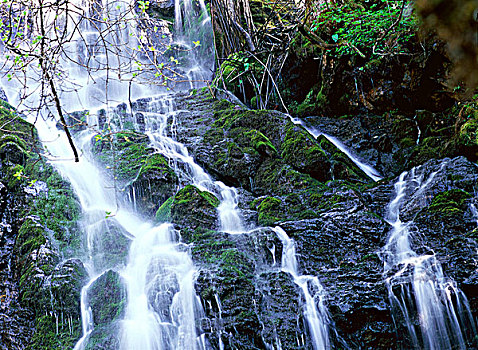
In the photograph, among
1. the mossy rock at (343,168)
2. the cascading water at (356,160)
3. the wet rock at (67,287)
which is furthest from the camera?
the cascading water at (356,160)

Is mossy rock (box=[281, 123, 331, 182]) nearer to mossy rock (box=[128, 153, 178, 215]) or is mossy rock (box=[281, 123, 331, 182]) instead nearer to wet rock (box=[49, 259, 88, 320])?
mossy rock (box=[128, 153, 178, 215])

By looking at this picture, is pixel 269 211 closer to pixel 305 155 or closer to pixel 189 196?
pixel 189 196

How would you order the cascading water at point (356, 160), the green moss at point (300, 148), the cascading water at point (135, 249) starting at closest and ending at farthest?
the cascading water at point (135, 249)
the green moss at point (300, 148)
the cascading water at point (356, 160)

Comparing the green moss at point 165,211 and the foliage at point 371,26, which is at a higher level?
the foliage at point 371,26

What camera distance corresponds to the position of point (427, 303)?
183 inches

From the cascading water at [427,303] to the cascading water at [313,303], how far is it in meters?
0.90

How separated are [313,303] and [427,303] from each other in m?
1.42

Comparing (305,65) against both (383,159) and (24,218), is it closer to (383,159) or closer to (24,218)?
(383,159)

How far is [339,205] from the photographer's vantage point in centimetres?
646

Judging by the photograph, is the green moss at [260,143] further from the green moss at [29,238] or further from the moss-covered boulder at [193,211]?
the green moss at [29,238]

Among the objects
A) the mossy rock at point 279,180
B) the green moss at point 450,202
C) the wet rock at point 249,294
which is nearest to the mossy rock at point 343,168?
the mossy rock at point 279,180

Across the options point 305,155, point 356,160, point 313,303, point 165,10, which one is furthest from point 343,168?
point 165,10

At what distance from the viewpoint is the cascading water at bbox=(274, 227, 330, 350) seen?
4812 mm

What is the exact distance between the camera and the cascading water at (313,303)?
15.8 feet
